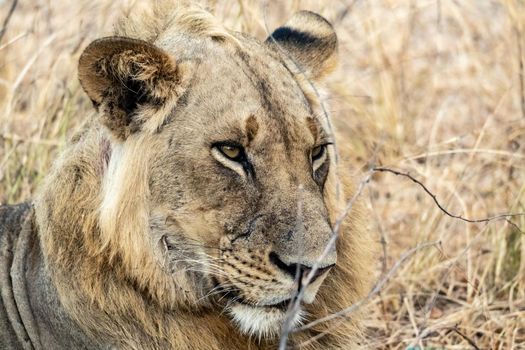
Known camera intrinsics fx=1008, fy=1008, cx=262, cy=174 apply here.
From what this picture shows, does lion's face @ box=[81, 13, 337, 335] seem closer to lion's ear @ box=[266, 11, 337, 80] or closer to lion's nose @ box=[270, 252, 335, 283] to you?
lion's nose @ box=[270, 252, 335, 283]

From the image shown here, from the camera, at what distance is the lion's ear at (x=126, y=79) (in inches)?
A: 138

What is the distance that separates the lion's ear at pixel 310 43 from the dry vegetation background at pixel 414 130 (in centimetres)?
19

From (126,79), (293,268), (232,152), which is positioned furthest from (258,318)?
(126,79)

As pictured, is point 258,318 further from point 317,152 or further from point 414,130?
point 414,130

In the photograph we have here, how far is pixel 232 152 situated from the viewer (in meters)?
3.54

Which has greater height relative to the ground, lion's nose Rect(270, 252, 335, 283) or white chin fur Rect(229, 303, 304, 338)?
lion's nose Rect(270, 252, 335, 283)

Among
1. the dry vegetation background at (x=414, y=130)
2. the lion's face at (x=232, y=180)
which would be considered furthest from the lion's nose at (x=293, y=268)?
the dry vegetation background at (x=414, y=130)

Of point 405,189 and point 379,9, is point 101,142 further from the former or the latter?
point 379,9

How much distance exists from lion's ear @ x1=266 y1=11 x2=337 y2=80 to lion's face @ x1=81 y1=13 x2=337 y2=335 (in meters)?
0.55

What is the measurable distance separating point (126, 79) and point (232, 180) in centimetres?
53

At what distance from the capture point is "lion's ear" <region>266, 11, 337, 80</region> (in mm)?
4289

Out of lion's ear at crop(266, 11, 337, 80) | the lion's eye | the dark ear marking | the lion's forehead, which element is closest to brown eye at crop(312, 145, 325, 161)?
the lion's eye

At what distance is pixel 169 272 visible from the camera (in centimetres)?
361

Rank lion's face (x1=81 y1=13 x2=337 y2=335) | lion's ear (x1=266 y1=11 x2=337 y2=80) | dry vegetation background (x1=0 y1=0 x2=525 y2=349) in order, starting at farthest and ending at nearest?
dry vegetation background (x1=0 y1=0 x2=525 y2=349)
lion's ear (x1=266 y1=11 x2=337 y2=80)
lion's face (x1=81 y1=13 x2=337 y2=335)
